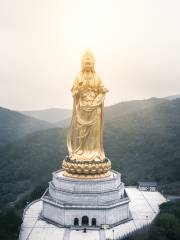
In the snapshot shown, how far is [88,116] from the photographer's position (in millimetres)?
16953

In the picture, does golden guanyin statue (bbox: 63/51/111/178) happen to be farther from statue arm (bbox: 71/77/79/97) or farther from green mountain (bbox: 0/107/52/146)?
green mountain (bbox: 0/107/52/146)

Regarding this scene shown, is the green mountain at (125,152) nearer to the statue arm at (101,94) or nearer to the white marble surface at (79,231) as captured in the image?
the white marble surface at (79,231)

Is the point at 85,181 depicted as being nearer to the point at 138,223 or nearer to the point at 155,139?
the point at 138,223

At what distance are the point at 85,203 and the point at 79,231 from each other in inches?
41.3

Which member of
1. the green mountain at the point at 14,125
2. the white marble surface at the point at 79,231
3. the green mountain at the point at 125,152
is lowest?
the white marble surface at the point at 79,231

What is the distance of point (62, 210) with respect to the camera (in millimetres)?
15617

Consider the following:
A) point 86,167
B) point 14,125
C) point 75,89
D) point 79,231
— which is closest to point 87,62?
point 75,89

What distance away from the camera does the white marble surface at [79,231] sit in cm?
1477

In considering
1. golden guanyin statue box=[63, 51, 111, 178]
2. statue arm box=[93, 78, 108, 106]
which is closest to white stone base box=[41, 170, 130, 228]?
golden guanyin statue box=[63, 51, 111, 178]

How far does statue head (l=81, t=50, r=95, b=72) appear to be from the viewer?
1697 centimetres

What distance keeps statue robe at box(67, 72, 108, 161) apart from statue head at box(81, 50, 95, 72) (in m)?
0.21

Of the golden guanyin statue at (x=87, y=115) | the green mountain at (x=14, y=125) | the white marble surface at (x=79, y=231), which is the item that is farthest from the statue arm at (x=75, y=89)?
the green mountain at (x=14, y=125)

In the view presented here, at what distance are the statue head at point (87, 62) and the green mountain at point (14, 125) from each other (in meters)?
34.9

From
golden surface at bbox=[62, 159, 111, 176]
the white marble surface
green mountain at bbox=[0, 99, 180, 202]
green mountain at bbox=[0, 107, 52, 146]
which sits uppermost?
green mountain at bbox=[0, 107, 52, 146]
